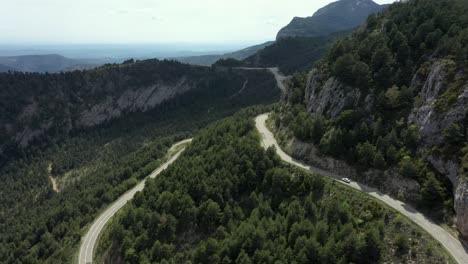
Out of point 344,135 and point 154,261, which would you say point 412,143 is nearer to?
point 344,135

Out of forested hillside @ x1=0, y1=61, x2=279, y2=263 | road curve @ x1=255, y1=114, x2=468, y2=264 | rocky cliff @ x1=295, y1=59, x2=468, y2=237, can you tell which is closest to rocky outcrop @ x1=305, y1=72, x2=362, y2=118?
rocky cliff @ x1=295, y1=59, x2=468, y2=237

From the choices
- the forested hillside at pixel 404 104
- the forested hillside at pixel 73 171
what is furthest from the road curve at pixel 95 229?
the forested hillside at pixel 404 104

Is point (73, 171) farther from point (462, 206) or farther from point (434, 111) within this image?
point (462, 206)

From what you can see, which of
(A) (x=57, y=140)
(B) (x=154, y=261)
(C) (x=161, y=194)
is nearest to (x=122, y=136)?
(A) (x=57, y=140)

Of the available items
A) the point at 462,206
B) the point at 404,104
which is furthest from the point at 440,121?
the point at 462,206

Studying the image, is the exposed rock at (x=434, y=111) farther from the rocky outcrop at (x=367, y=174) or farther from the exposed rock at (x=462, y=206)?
the exposed rock at (x=462, y=206)

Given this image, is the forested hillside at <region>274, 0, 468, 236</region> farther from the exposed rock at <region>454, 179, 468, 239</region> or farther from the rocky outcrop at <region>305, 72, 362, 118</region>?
the rocky outcrop at <region>305, 72, 362, 118</region>
